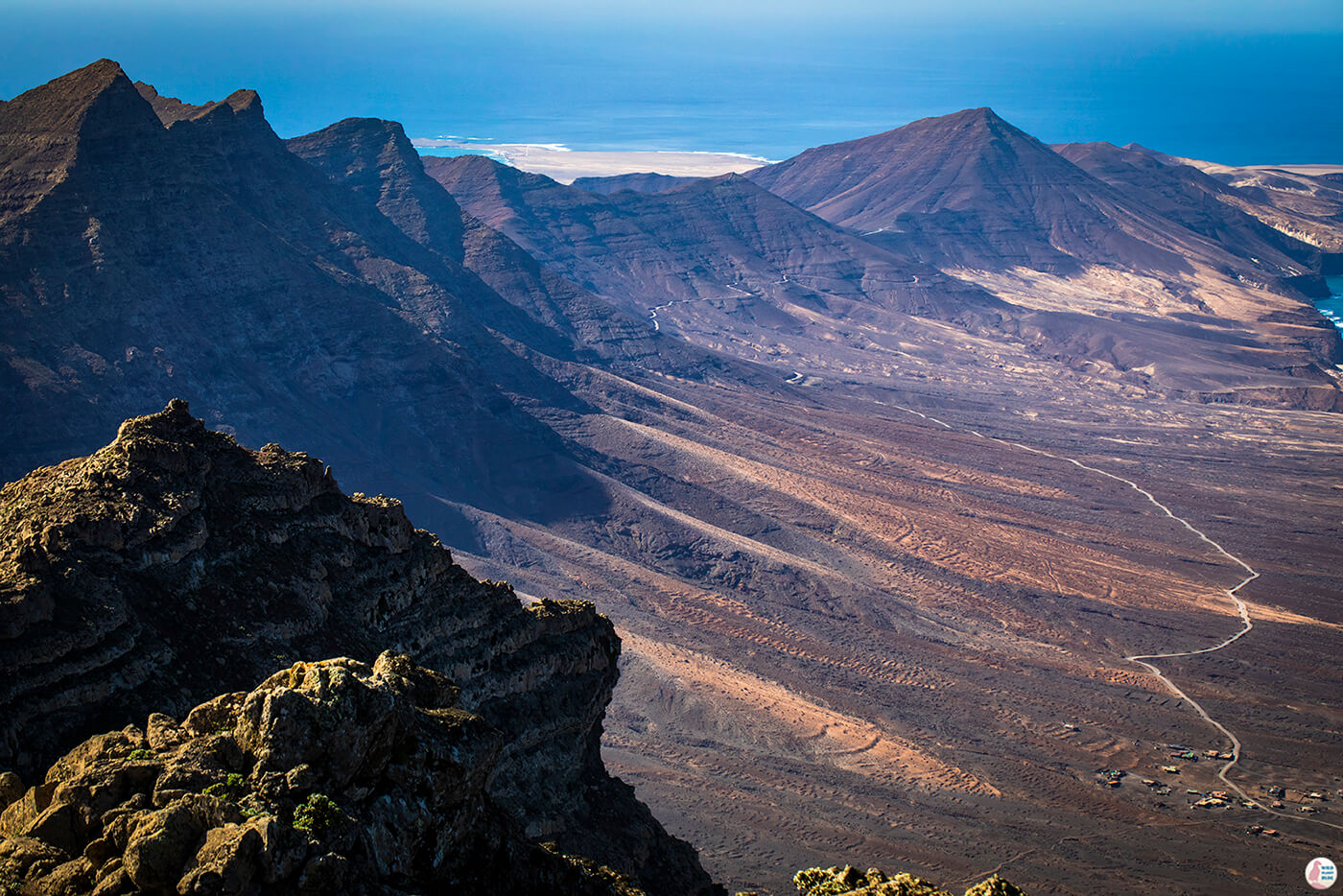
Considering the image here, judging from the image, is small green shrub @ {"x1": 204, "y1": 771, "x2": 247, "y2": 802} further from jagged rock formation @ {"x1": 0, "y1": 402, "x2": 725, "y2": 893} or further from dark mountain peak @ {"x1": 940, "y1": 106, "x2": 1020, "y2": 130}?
dark mountain peak @ {"x1": 940, "y1": 106, "x2": 1020, "y2": 130}

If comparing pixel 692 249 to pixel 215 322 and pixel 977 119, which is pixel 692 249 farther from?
pixel 215 322

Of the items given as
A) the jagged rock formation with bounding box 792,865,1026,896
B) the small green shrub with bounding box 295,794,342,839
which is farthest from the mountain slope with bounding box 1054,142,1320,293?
the small green shrub with bounding box 295,794,342,839

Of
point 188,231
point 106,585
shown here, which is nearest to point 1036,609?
point 106,585

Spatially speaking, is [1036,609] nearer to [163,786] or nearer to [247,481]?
[247,481]

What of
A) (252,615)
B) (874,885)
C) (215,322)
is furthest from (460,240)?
(874,885)

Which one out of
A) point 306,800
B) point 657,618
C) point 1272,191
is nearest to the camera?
point 306,800
